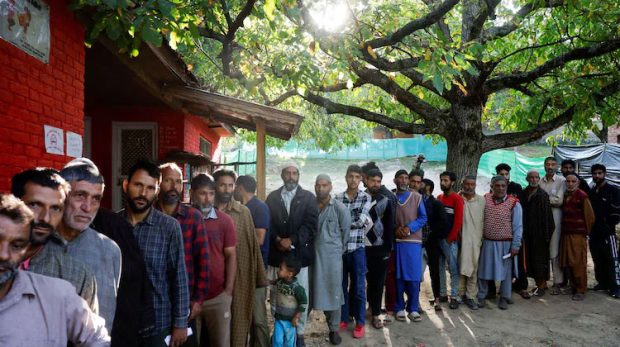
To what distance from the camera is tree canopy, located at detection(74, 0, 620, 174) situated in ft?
13.7

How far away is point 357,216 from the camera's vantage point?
5.40 meters

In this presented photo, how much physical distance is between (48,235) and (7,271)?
0.38m

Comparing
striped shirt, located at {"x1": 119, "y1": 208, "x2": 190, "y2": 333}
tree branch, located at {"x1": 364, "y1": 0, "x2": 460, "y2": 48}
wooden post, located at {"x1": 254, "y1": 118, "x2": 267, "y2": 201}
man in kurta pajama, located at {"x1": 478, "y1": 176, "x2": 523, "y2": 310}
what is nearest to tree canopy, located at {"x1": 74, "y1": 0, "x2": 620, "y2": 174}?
tree branch, located at {"x1": 364, "y1": 0, "x2": 460, "y2": 48}

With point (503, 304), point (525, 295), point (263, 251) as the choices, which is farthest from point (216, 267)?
point (525, 295)

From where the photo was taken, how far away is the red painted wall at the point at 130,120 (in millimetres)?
8086

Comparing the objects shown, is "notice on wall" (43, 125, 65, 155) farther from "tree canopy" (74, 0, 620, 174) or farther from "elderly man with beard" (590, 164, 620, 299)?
"elderly man with beard" (590, 164, 620, 299)

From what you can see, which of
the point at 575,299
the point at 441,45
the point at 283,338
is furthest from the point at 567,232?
the point at 283,338

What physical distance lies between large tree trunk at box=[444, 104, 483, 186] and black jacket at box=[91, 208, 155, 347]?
7020mm

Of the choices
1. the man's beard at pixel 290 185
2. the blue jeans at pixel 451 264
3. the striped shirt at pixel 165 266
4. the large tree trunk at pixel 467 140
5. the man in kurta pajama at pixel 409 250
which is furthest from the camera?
the large tree trunk at pixel 467 140

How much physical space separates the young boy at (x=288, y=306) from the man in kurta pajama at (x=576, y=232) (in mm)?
4759

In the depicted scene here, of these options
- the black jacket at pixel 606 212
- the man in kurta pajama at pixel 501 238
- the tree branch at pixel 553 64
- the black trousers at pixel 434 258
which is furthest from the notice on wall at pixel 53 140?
the black jacket at pixel 606 212

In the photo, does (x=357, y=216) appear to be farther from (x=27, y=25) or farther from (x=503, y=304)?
(x=27, y=25)

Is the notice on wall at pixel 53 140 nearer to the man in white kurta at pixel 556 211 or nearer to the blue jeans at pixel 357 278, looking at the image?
the blue jeans at pixel 357 278

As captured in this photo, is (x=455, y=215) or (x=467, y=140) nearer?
(x=455, y=215)
